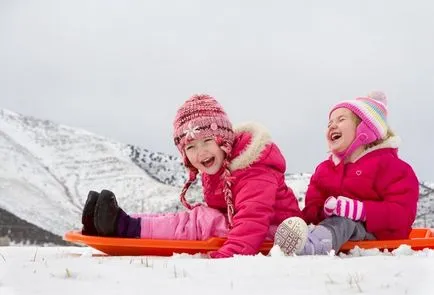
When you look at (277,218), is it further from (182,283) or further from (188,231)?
(182,283)

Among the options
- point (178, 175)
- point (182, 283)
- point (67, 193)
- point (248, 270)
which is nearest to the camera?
point (182, 283)

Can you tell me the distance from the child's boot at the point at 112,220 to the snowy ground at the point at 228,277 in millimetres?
912

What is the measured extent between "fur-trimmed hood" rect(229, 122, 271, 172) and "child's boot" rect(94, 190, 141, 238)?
0.85 metres

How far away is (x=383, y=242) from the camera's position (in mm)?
4457

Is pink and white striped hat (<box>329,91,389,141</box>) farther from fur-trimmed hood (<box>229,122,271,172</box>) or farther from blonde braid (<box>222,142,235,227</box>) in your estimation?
blonde braid (<box>222,142,235,227</box>)

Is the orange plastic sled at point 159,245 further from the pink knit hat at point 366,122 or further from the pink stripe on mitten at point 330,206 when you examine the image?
the pink knit hat at point 366,122

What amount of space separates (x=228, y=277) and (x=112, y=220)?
67.9 inches

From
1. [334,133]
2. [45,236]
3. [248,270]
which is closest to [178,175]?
[45,236]

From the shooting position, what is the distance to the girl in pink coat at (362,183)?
4469mm

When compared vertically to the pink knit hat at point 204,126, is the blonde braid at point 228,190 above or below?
below

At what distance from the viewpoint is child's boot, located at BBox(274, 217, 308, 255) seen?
3.83 meters

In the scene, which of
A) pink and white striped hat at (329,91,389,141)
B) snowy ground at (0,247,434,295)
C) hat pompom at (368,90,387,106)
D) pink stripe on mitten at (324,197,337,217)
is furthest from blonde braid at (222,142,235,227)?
hat pompom at (368,90,387,106)

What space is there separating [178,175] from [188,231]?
19.2m

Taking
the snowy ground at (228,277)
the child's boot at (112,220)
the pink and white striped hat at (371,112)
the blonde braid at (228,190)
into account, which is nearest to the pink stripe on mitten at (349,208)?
the pink and white striped hat at (371,112)
